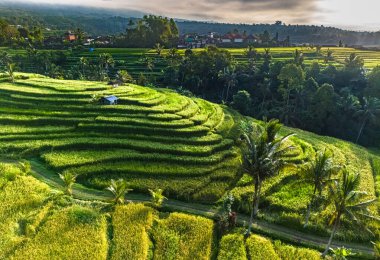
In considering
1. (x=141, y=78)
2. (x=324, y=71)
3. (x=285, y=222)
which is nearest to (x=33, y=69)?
(x=141, y=78)

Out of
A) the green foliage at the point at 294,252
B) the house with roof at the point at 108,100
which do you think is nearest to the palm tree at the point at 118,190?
the green foliage at the point at 294,252

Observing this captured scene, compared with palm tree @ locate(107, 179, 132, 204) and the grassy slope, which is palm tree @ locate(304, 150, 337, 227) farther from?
palm tree @ locate(107, 179, 132, 204)

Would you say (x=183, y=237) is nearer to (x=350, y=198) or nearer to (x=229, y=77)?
(x=350, y=198)

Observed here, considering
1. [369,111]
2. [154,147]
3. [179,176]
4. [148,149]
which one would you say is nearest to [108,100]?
[148,149]

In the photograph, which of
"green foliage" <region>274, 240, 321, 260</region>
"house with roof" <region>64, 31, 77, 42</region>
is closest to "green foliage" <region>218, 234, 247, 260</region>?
"green foliage" <region>274, 240, 321, 260</region>

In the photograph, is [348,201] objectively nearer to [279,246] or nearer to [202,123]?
[279,246]

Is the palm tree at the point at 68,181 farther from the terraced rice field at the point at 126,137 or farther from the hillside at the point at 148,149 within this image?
the terraced rice field at the point at 126,137
